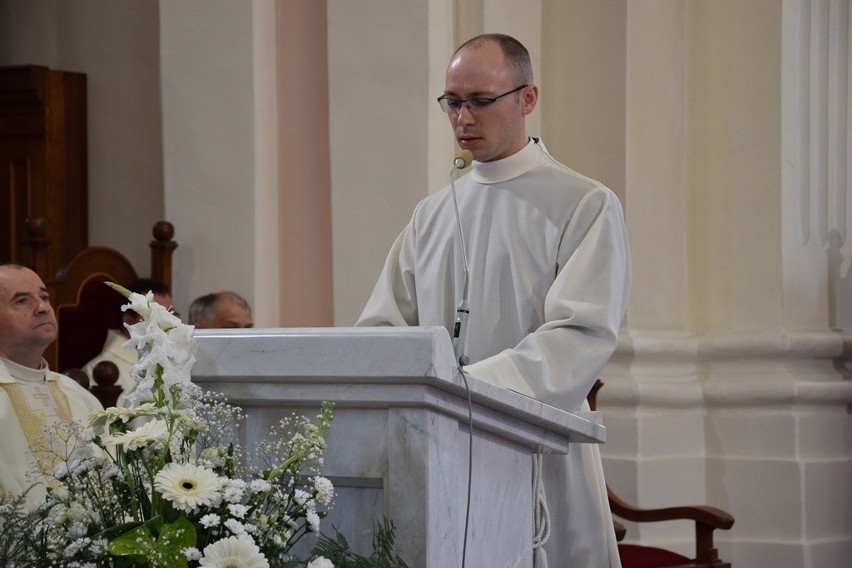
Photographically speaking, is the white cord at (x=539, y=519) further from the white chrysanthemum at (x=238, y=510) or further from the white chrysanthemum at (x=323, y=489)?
the white chrysanthemum at (x=238, y=510)

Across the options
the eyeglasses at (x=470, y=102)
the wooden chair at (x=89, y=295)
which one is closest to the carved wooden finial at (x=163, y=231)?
the wooden chair at (x=89, y=295)

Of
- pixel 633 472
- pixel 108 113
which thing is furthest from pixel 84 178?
pixel 633 472

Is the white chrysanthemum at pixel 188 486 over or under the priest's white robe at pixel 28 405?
over

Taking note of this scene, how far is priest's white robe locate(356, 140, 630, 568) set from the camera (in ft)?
9.93

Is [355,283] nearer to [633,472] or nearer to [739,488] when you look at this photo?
[633,472]

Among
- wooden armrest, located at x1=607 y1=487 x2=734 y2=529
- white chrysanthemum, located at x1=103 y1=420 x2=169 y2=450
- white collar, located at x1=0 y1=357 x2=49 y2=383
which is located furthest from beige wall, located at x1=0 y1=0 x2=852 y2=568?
white chrysanthemum, located at x1=103 y1=420 x2=169 y2=450

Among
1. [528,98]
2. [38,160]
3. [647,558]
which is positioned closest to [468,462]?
[528,98]

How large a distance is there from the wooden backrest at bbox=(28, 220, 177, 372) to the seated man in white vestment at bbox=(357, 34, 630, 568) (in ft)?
10.8

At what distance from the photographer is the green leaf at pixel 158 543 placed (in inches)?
82.5

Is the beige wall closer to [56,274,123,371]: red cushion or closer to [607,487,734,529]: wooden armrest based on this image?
[56,274,123,371]: red cushion

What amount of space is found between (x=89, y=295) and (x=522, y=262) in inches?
151

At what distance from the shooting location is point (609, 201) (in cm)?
335

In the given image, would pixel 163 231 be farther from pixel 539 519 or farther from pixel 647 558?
pixel 539 519

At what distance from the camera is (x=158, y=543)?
2.12 meters
